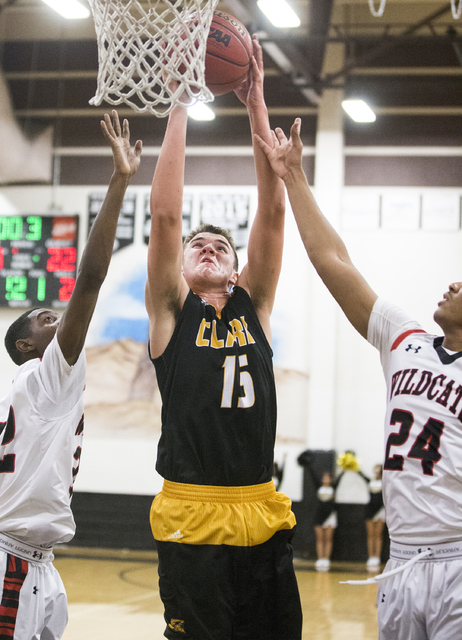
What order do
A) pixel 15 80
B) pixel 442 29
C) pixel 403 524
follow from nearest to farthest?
Answer: pixel 403 524 → pixel 442 29 → pixel 15 80

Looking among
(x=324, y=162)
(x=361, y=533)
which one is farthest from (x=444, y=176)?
(x=361, y=533)

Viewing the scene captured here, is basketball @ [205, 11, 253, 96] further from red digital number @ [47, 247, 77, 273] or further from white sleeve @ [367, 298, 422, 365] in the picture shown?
red digital number @ [47, 247, 77, 273]

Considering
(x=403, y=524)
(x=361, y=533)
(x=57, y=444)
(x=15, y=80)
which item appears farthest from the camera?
(x=15, y=80)

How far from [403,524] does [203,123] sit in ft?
27.6

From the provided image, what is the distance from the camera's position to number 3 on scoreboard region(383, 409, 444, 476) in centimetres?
258

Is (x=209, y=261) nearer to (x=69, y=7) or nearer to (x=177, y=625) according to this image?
(x=177, y=625)

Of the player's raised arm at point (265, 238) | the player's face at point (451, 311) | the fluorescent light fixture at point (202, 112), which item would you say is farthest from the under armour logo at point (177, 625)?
the fluorescent light fixture at point (202, 112)

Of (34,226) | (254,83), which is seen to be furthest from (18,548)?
(34,226)

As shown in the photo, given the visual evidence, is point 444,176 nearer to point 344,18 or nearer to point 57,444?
point 344,18

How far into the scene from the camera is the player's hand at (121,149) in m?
2.66

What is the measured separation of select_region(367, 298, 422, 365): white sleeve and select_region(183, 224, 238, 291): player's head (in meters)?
0.65

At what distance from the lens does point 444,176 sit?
9547 millimetres

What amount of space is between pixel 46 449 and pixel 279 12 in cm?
587

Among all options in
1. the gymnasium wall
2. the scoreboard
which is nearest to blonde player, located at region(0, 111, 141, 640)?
the scoreboard
